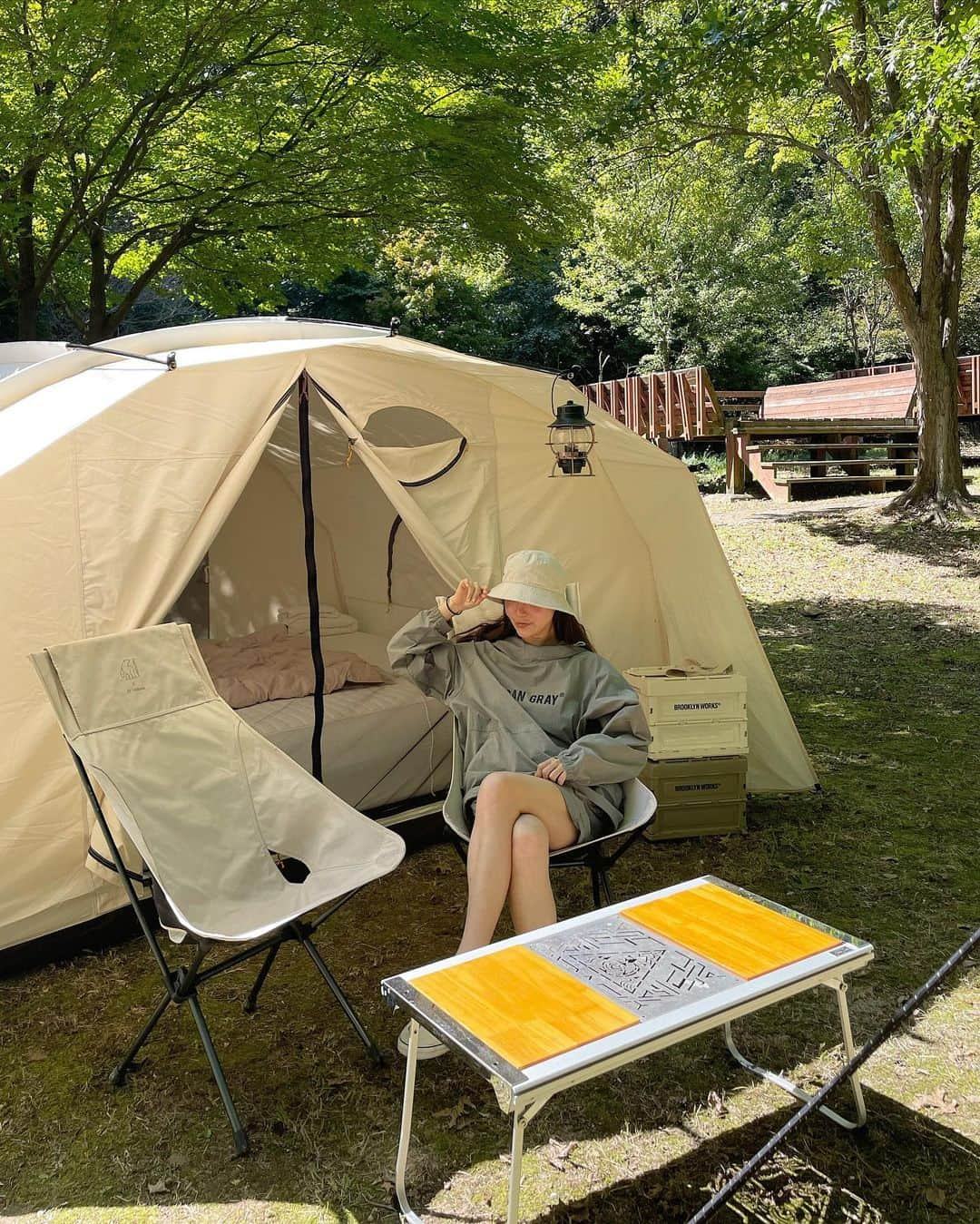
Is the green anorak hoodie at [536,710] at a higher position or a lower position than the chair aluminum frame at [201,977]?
higher

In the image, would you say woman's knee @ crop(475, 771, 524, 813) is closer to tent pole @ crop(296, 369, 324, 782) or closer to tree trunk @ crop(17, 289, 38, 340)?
tent pole @ crop(296, 369, 324, 782)

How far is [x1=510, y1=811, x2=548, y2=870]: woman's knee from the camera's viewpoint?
2748 millimetres

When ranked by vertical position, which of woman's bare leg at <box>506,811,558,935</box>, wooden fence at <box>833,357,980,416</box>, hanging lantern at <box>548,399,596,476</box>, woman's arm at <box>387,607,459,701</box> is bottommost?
woman's bare leg at <box>506,811,558,935</box>

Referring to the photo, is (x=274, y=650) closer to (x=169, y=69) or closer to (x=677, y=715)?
(x=677, y=715)

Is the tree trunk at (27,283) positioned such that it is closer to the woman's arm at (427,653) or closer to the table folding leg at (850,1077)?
the woman's arm at (427,653)

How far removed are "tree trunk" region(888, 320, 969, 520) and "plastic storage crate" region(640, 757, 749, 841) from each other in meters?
6.68

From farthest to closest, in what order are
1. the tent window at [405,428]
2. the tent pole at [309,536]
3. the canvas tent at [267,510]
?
the tent window at [405,428]
the tent pole at [309,536]
the canvas tent at [267,510]

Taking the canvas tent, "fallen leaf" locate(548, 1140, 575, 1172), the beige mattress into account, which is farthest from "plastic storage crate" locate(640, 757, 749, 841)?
"fallen leaf" locate(548, 1140, 575, 1172)

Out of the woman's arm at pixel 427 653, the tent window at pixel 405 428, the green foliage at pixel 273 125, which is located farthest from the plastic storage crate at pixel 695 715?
the green foliage at pixel 273 125

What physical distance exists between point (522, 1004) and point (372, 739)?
6.92ft

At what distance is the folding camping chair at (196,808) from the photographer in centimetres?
265

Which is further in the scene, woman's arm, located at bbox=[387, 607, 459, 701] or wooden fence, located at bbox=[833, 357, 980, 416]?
wooden fence, located at bbox=[833, 357, 980, 416]

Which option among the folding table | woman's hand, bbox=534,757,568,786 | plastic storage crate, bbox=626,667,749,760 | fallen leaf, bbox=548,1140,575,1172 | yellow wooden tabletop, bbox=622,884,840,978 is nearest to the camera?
the folding table

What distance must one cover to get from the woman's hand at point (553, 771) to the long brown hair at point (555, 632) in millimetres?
483
